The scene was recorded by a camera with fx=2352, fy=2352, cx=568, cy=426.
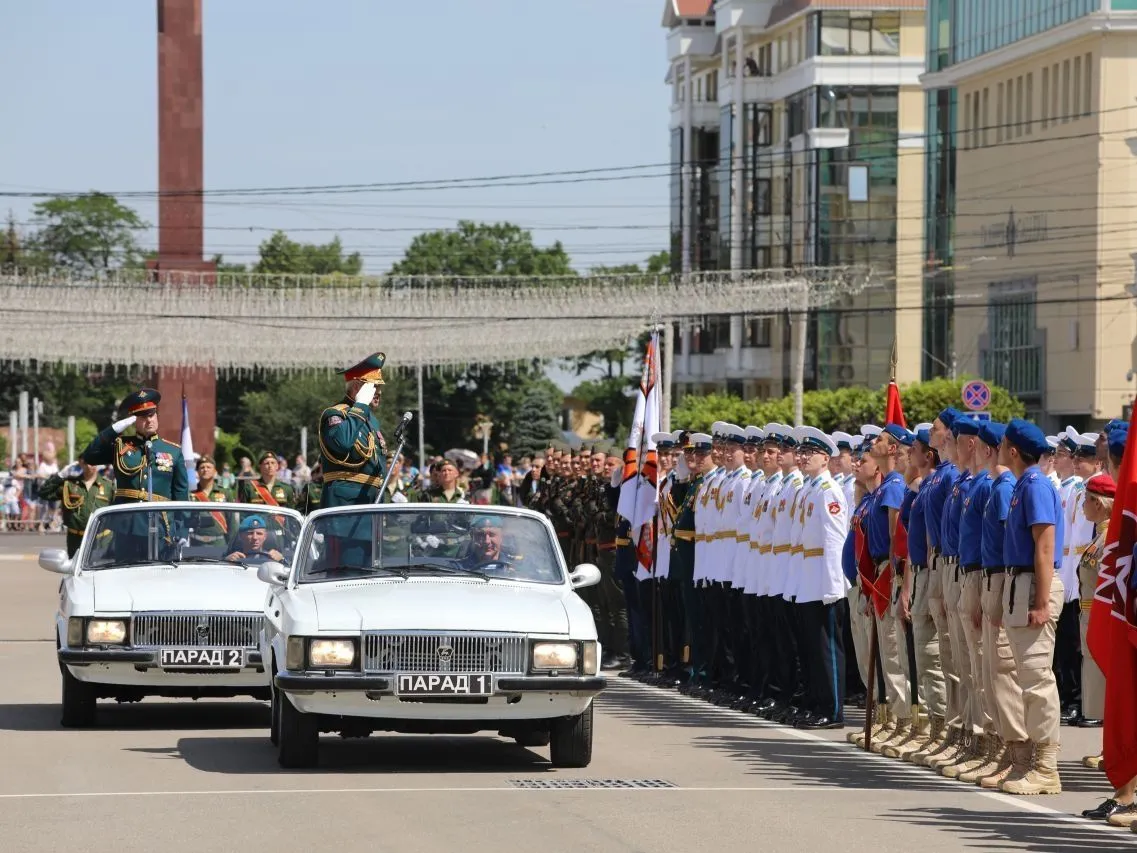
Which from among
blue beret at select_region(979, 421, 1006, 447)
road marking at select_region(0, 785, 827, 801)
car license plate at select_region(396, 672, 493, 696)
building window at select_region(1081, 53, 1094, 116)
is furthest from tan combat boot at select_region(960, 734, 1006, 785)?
building window at select_region(1081, 53, 1094, 116)

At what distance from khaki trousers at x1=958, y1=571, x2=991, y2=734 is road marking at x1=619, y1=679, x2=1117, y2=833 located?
0.43 metres

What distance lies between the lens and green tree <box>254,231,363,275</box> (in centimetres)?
12294

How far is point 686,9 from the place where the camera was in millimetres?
96250

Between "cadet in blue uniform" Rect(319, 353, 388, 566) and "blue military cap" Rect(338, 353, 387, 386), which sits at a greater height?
"blue military cap" Rect(338, 353, 387, 386)

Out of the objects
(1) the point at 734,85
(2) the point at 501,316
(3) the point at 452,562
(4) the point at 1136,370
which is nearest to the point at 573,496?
(3) the point at 452,562

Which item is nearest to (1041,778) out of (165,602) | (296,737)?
(296,737)

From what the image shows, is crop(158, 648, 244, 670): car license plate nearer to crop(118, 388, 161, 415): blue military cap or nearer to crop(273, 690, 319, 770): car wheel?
crop(273, 690, 319, 770): car wheel

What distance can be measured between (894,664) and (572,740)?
261cm

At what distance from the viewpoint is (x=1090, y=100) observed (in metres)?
66.0

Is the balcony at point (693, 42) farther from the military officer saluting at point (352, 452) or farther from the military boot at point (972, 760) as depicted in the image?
the military boot at point (972, 760)

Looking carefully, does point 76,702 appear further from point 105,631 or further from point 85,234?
point 85,234

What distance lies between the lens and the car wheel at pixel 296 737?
1257cm

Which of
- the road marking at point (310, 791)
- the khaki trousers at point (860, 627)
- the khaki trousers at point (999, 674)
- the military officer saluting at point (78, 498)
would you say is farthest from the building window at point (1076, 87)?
the road marking at point (310, 791)

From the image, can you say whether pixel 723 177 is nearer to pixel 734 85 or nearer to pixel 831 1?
pixel 734 85
